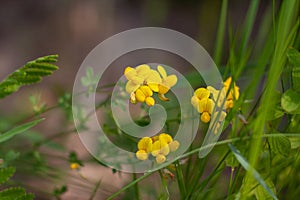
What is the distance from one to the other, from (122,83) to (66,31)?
1.65 m

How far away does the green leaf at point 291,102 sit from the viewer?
3.22 ft

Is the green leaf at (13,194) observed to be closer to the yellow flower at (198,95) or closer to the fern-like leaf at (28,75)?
the fern-like leaf at (28,75)

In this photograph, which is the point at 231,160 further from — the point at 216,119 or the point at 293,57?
the point at 293,57

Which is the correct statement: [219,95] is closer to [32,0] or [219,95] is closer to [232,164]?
[232,164]

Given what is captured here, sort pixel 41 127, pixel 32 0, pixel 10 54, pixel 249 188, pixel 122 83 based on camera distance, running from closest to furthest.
Result: pixel 249 188 < pixel 122 83 < pixel 41 127 < pixel 10 54 < pixel 32 0

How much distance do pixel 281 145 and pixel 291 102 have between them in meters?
0.07

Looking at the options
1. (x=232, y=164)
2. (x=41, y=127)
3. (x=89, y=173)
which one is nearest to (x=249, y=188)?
(x=232, y=164)

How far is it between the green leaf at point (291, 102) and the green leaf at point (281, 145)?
5 cm

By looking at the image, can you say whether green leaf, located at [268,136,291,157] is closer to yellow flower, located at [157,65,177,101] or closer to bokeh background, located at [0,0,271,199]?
yellow flower, located at [157,65,177,101]

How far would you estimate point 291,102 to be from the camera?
0.99 metres

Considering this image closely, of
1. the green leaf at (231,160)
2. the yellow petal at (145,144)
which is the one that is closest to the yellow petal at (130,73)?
the yellow petal at (145,144)

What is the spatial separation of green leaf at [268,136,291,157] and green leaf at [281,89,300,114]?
0.05 meters

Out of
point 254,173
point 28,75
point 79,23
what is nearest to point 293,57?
point 254,173

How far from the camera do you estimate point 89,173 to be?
2104 millimetres
